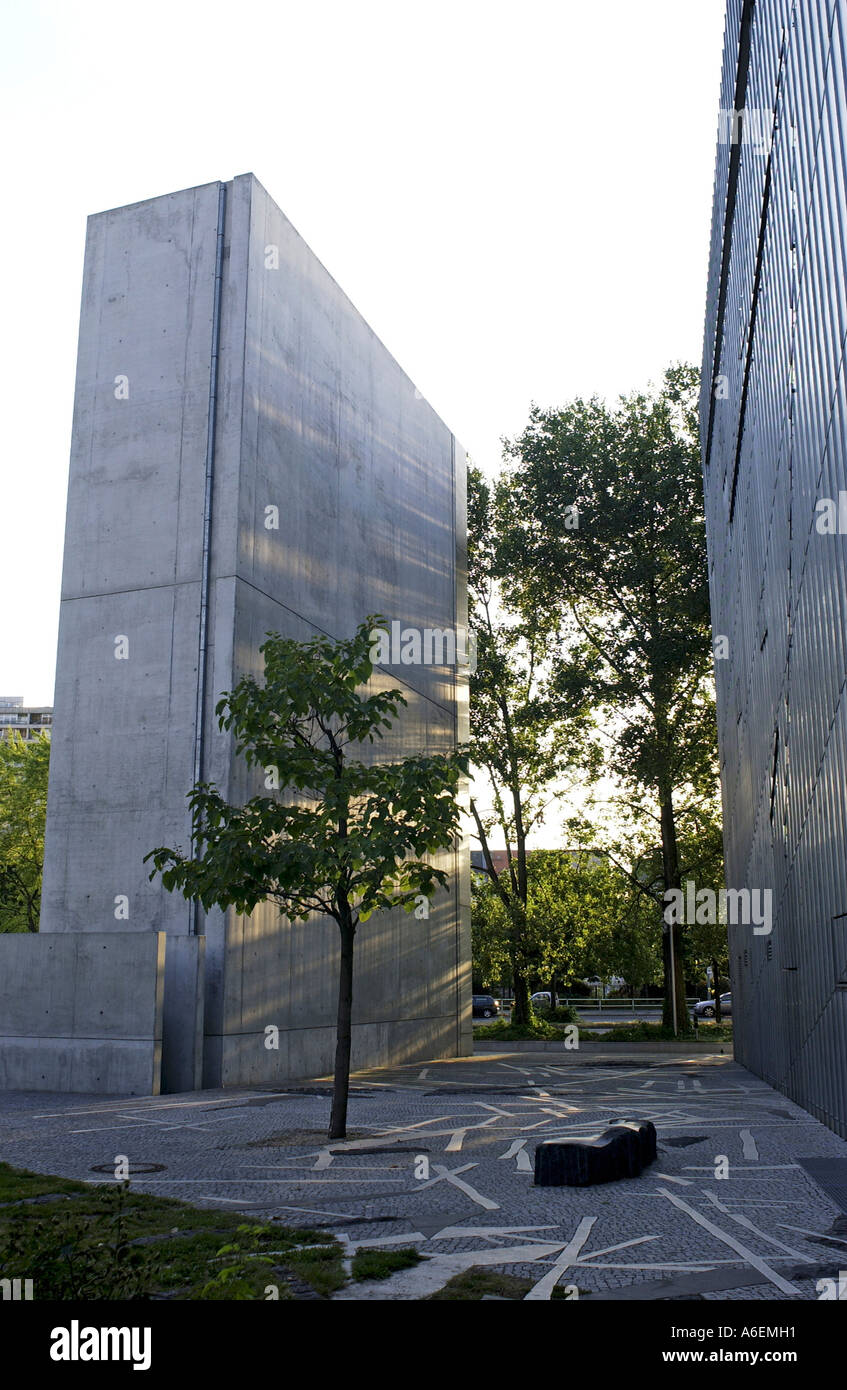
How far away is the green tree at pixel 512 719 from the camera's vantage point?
37.2 meters

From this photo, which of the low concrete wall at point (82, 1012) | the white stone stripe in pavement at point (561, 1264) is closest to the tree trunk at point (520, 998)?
the low concrete wall at point (82, 1012)

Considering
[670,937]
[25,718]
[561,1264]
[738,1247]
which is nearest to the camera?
[561,1264]

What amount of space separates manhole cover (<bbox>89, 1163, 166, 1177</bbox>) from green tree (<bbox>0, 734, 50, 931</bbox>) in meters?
27.1

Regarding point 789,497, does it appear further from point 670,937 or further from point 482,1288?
point 670,937

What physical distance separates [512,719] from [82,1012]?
23.5m

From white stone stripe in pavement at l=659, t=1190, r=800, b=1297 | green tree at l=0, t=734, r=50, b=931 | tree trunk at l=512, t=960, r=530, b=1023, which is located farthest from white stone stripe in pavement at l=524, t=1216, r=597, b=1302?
green tree at l=0, t=734, r=50, b=931

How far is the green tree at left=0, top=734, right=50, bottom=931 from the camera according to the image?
35.5 m

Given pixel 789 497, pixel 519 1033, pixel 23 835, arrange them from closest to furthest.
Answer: pixel 789 497, pixel 23 835, pixel 519 1033

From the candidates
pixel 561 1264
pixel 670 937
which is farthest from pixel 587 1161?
pixel 670 937

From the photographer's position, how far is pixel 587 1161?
872 centimetres

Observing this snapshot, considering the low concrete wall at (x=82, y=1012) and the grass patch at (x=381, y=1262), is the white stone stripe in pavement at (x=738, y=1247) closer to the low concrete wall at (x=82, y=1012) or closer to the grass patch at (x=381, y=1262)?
the grass patch at (x=381, y=1262)

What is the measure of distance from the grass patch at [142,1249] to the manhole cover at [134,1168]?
31.7 inches
